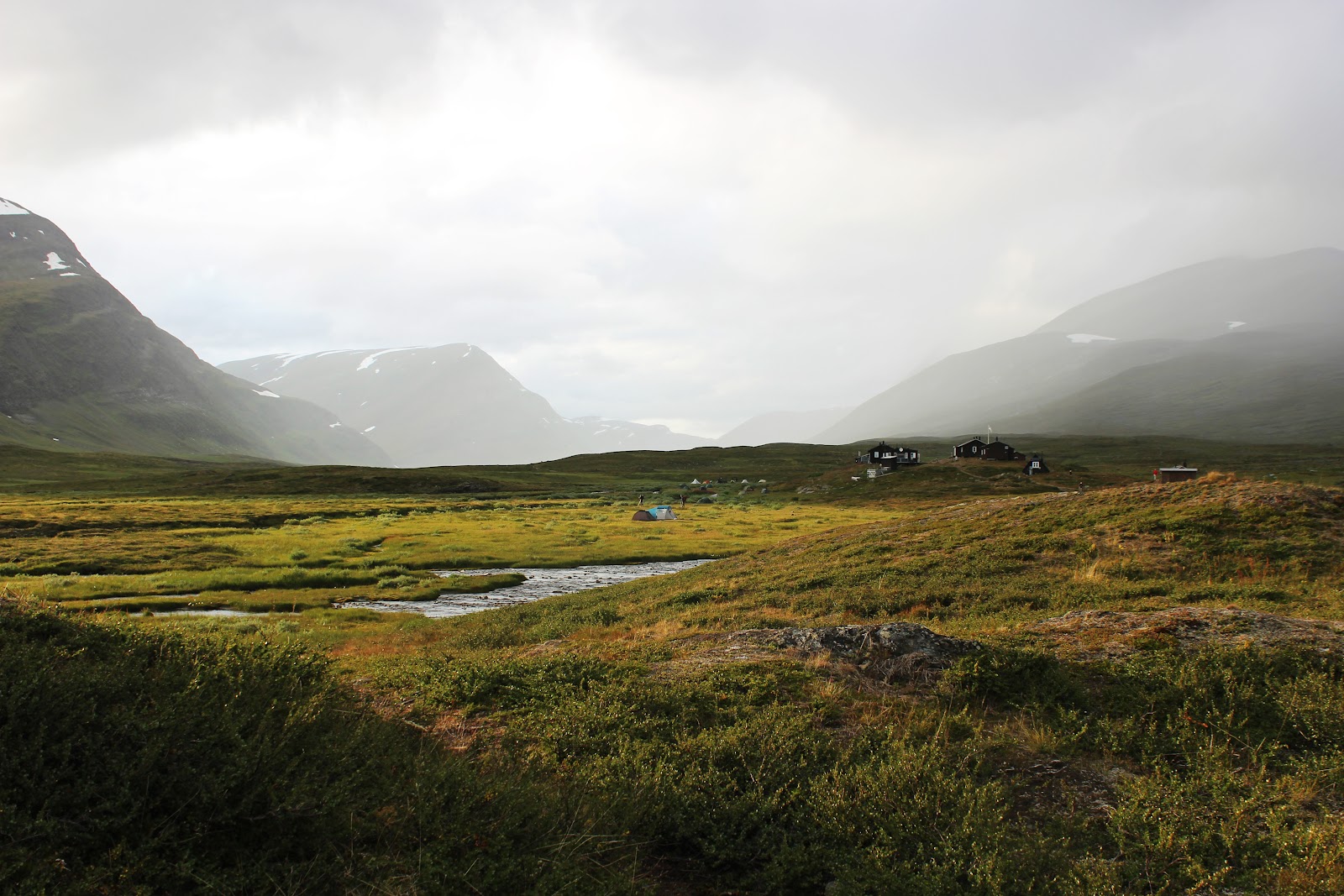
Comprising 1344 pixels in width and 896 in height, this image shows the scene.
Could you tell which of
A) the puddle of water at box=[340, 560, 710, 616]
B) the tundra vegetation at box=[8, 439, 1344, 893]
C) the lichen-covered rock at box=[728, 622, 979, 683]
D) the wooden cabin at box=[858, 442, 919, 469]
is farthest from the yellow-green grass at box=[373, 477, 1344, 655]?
the wooden cabin at box=[858, 442, 919, 469]

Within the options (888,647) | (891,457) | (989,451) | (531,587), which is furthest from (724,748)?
(891,457)

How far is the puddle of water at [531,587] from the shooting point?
1149 inches

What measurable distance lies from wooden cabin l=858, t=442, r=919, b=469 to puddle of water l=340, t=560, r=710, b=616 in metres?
89.9

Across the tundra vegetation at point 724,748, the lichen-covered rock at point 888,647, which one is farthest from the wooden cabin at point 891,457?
the lichen-covered rock at point 888,647

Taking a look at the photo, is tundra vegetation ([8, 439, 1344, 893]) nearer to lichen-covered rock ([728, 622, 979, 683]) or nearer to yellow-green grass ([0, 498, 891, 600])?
lichen-covered rock ([728, 622, 979, 683])

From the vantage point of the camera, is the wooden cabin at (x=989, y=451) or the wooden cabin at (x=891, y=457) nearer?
the wooden cabin at (x=989, y=451)

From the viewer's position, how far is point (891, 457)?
123938 mm

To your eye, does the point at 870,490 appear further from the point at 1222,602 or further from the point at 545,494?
the point at 1222,602

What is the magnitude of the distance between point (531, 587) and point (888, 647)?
1028 inches

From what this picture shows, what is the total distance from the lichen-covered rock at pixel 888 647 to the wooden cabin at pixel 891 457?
11604 centimetres

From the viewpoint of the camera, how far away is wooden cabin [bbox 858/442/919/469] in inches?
4862

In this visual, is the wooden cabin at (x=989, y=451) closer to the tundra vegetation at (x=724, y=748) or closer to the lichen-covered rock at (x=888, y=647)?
the tundra vegetation at (x=724, y=748)

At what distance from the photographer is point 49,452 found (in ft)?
549

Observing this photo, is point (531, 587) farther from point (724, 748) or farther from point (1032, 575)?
point (724, 748)
